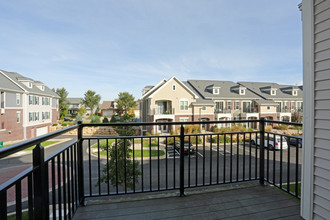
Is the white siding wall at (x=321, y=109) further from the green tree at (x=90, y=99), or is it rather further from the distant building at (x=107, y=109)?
the green tree at (x=90, y=99)

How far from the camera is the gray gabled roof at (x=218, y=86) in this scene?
18617 millimetres

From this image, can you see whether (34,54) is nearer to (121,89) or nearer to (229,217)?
(229,217)

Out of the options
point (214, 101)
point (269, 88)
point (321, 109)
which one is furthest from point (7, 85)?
point (269, 88)

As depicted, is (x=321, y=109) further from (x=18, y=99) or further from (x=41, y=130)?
(x=41, y=130)

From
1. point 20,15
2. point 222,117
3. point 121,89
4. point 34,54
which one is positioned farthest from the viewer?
point 121,89

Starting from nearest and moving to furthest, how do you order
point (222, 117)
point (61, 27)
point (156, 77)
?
point (61, 27)
point (222, 117)
point (156, 77)

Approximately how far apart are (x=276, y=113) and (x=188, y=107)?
34.8 ft

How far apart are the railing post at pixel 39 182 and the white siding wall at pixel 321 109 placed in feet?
6.62

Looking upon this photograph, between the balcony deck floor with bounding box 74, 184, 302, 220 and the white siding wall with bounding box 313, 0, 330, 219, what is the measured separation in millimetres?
347

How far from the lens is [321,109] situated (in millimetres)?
1459

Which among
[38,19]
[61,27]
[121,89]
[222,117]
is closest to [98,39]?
[61,27]

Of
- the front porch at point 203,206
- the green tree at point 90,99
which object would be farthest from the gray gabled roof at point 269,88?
the green tree at point 90,99

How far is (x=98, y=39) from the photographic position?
532 inches

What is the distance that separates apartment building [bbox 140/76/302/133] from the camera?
1620cm
